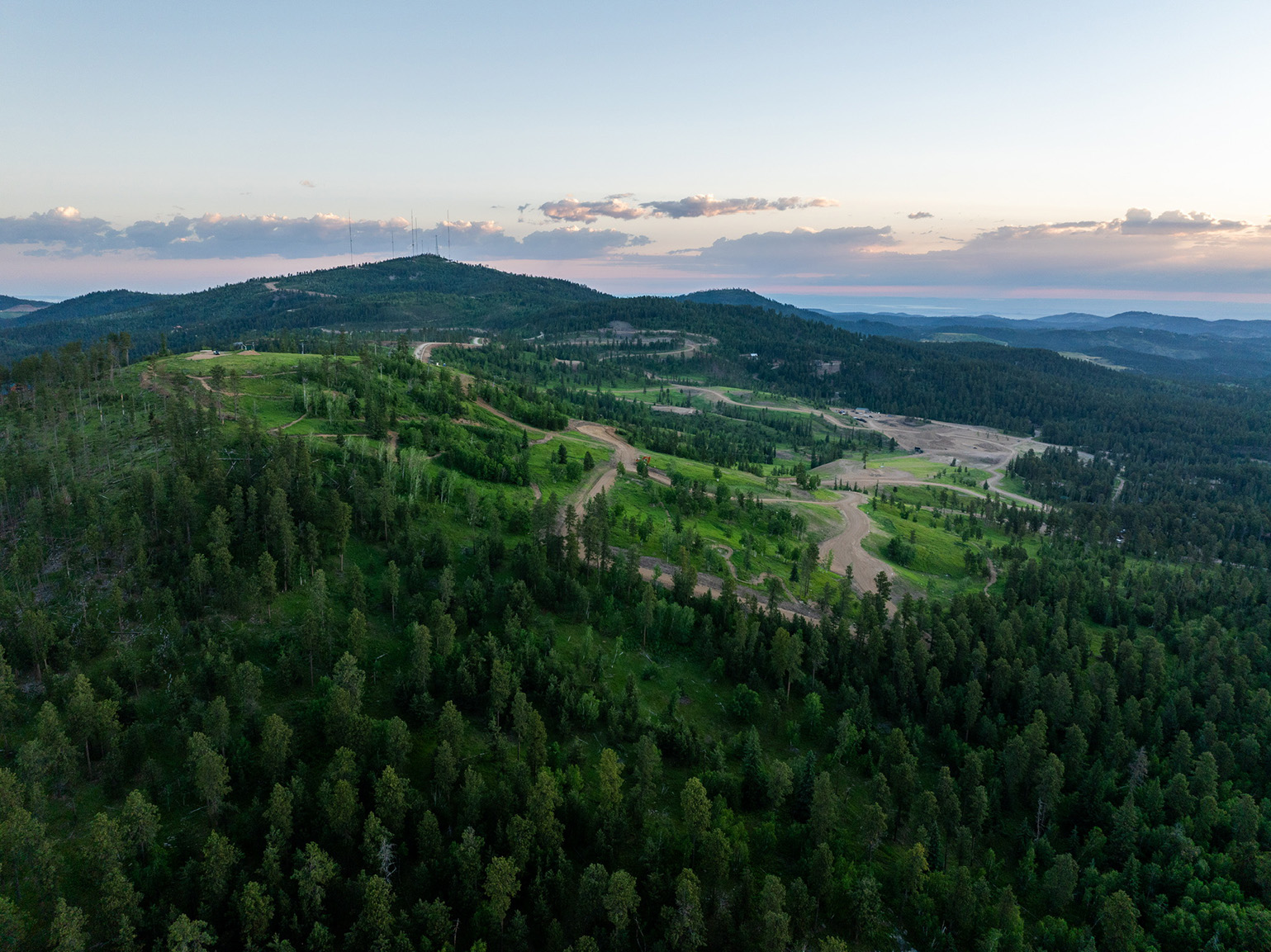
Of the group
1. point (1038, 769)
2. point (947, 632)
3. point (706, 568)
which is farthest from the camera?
point (706, 568)

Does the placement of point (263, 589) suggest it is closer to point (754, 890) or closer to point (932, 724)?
point (754, 890)

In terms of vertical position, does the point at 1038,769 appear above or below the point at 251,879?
below

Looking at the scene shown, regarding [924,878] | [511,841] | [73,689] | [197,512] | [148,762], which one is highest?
[197,512]

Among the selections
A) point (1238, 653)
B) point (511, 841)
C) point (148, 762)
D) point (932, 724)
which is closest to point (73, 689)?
point (148, 762)

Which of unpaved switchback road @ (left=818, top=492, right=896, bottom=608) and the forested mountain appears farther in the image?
unpaved switchback road @ (left=818, top=492, right=896, bottom=608)

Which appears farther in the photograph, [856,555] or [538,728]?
[856,555]

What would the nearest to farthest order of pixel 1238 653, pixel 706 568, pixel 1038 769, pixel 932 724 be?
1. pixel 1038 769
2. pixel 932 724
3. pixel 1238 653
4. pixel 706 568

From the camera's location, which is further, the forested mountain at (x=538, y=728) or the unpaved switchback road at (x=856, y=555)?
the unpaved switchback road at (x=856, y=555)

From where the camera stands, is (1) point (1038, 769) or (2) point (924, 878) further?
(1) point (1038, 769)

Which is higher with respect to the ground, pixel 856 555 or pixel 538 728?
pixel 538 728
